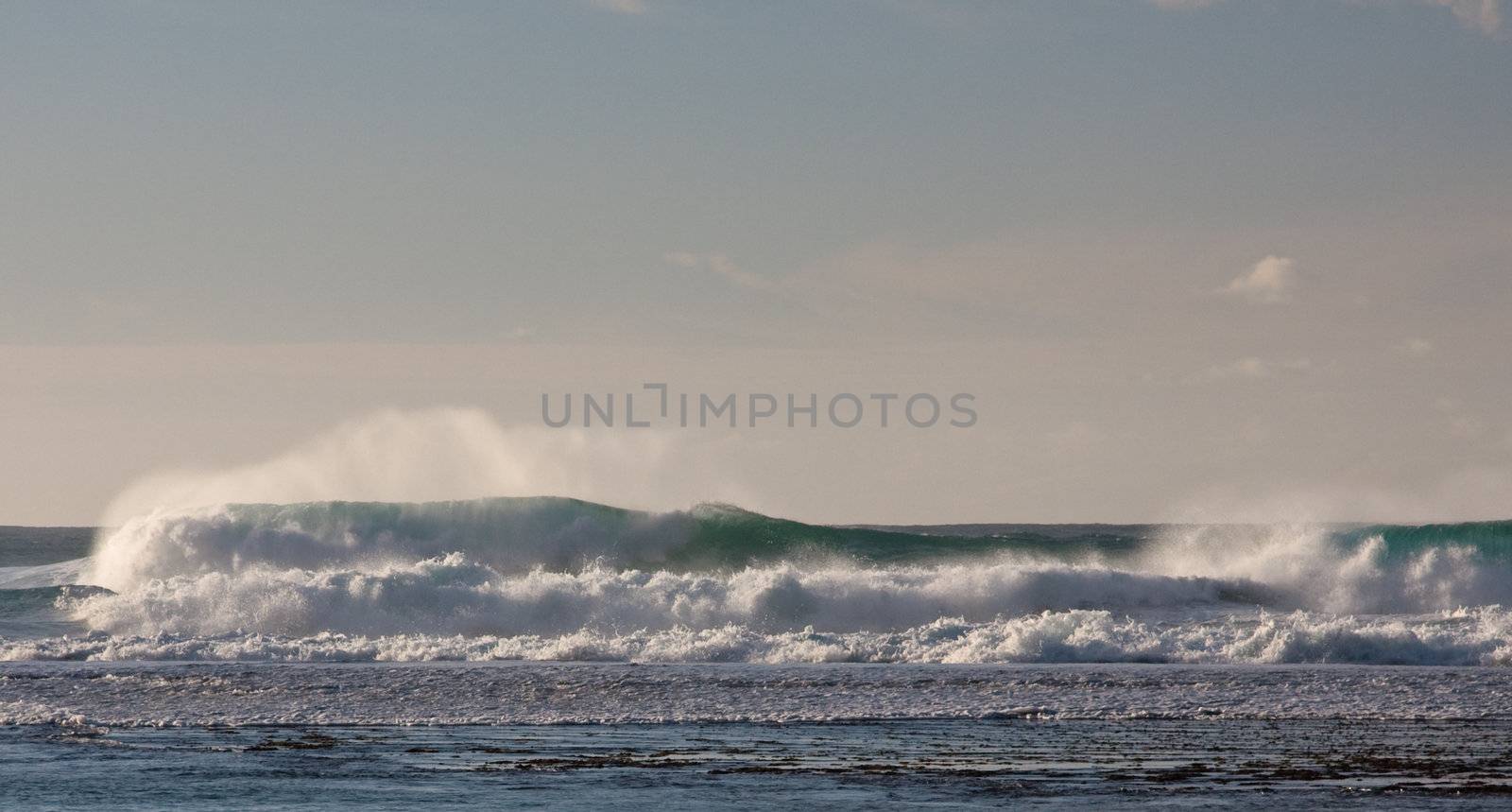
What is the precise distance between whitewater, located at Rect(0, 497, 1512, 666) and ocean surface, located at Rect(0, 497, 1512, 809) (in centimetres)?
8

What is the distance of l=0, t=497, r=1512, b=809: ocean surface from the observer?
11.4 metres

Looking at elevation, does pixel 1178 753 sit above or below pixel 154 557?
below

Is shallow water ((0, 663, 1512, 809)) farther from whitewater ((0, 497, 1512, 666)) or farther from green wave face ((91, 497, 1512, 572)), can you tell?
green wave face ((91, 497, 1512, 572))

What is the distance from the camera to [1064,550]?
38.1m

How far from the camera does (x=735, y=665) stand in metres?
20.2

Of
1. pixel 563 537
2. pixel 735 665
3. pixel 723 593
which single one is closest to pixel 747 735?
pixel 735 665

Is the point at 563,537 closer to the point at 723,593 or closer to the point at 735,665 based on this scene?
the point at 723,593

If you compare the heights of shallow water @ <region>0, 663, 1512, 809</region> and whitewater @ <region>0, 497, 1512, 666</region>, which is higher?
whitewater @ <region>0, 497, 1512, 666</region>

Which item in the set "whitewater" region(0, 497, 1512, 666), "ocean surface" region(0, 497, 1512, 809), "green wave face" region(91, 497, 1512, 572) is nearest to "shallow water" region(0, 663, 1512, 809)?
"ocean surface" region(0, 497, 1512, 809)

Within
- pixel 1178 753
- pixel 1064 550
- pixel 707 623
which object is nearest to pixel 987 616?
pixel 707 623

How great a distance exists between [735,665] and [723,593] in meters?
6.51

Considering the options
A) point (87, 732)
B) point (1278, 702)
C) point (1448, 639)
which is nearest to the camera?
point (87, 732)

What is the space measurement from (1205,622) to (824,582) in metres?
6.71

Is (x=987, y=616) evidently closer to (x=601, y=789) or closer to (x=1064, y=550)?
(x=1064, y=550)
